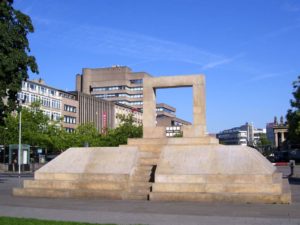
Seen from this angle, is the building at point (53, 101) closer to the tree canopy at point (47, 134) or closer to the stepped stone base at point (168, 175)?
the tree canopy at point (47, 134)

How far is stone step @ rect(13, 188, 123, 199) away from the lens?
55.7ft

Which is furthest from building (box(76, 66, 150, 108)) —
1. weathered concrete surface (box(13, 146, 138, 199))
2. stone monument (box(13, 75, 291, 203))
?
weathered concrete surface (box(13, 146, 138, 199))

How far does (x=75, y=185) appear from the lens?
1795cm

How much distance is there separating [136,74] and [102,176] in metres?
139

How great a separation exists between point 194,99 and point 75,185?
6722mm

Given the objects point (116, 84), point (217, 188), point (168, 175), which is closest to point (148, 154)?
point (168, 175)

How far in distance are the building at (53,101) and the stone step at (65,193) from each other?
3342 inches

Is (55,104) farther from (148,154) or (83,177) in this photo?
(83,177)

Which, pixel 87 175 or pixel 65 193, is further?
pixel 87 175

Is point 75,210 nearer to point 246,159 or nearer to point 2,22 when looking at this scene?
point 246,159

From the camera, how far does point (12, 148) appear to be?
51312mm

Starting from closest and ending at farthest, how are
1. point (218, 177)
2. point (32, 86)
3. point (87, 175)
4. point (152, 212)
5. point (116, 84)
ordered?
point (152, 212), point (218, 177), point (87, 175), point (32, 86), point (116, 84)

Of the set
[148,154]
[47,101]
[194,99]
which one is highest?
[47,101]

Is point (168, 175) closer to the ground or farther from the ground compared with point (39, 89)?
closer to the ground
